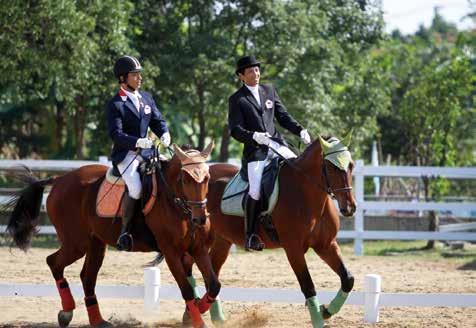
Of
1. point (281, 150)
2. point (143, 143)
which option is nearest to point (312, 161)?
point (281, 150)

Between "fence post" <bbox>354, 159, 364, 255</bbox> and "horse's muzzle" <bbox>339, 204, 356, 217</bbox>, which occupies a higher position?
"horse's muzzle" <bbox>339, 204, 356, 217</bbox>

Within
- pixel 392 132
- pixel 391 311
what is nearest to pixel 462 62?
pixel 392 132

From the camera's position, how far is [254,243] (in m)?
8.96

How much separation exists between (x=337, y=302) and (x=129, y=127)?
2.79m

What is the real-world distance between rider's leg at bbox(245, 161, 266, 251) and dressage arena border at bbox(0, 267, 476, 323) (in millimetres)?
551

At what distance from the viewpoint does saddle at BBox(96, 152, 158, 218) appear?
28.5ft

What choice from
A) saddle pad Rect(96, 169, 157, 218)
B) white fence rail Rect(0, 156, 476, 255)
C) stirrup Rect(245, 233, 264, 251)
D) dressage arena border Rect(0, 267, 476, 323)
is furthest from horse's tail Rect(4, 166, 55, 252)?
white fence rail Rect(0, 156, 476, 255)

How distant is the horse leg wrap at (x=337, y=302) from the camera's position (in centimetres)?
852

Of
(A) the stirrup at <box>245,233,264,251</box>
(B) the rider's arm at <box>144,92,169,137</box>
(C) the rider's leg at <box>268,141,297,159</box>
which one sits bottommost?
(A) the stirrup at <box>245,233,264,251</box>

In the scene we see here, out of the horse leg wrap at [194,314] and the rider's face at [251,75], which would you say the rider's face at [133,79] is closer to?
the rider's face at [251,75]

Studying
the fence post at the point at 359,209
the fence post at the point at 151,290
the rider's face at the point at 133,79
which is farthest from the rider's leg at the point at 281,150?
the fence post at the point at 359,209

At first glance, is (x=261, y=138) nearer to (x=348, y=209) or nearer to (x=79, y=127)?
(x=348, y=209)

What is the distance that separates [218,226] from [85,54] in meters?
8.78

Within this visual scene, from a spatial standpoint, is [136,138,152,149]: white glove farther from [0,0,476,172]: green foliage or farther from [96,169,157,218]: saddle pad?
[0,0,476,172]: green foliage
